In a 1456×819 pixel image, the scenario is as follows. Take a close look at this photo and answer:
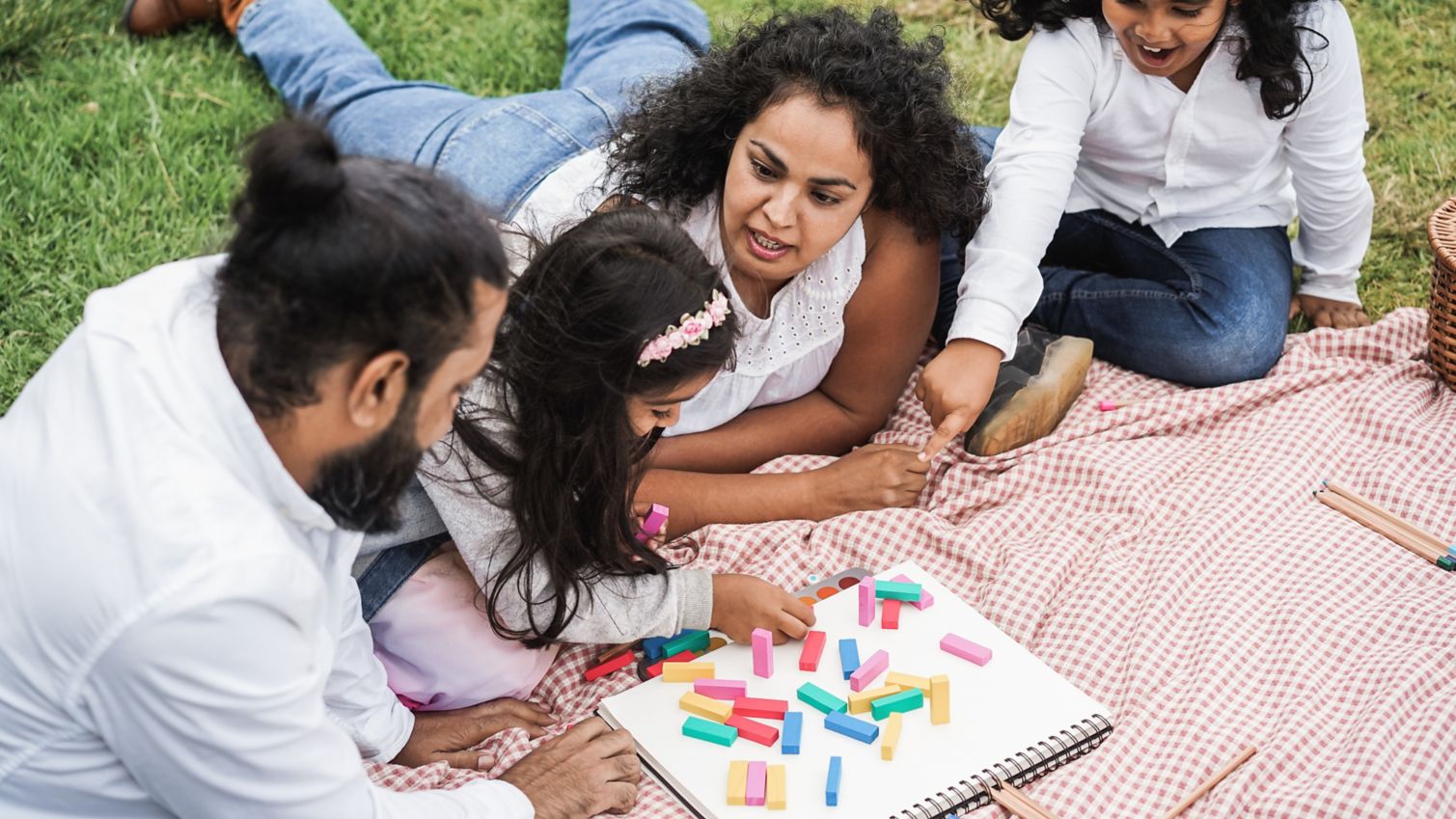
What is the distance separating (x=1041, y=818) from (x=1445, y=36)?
3.20 m

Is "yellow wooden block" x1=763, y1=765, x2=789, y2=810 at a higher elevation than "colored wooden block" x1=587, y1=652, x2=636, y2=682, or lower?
higher

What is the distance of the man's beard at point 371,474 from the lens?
53.1 inches

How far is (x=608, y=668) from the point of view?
86.9 inches

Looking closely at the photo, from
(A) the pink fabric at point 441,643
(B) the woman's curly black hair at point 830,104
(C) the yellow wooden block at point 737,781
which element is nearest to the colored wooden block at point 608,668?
(A) the pink fabric at point 441,643

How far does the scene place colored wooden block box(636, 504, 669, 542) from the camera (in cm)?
234

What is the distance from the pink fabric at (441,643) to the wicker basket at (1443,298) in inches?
72.8

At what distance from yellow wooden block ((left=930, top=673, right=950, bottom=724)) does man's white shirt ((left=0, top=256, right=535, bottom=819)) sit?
2.97 feet

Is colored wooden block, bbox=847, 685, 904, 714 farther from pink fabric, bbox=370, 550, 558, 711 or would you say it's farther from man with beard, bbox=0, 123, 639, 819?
man with beard, bbox=0, 123, 639, 819

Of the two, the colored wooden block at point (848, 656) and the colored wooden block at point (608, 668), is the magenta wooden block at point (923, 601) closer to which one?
the colored wooden block at point (848, 656)

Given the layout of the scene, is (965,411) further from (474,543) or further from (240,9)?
(240,9)

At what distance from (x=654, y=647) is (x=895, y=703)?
40cm

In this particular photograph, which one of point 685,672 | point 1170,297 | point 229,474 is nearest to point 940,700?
point 685,672

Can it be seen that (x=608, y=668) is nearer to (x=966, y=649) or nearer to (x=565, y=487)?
(x=565, y=487)

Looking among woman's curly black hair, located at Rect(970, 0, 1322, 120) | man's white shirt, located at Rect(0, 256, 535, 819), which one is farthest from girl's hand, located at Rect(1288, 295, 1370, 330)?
man's white shirt, located at Rect(0, 256, 535, 819)
